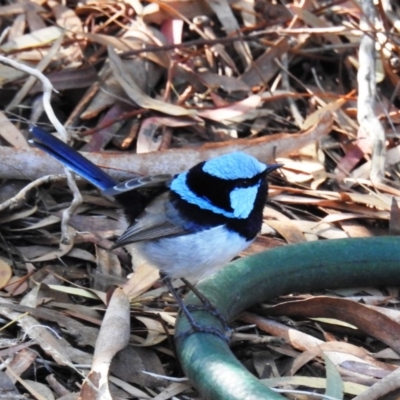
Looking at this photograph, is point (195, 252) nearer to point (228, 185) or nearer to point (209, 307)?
point (209, 307)

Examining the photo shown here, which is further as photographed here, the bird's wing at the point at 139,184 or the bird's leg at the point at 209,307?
the bird's wing at the point at 139,184

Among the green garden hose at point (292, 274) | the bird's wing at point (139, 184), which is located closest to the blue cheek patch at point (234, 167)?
the bird's wing at point (139, 184)

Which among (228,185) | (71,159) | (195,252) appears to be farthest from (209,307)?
(71,159)

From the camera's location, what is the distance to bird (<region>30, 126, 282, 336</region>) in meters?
4.18

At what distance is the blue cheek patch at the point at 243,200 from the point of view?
423cm

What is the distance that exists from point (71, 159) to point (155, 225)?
0.52 metres

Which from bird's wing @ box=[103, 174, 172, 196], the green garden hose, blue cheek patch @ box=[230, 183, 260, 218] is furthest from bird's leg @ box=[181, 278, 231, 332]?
bird's wing @ box=[103, 174, 172, 196]

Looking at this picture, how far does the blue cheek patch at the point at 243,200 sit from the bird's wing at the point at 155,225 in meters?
0.26

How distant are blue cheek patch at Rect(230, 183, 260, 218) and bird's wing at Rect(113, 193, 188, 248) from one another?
26 centimetres

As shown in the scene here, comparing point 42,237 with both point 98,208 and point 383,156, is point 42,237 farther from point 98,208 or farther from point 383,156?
point 383,156

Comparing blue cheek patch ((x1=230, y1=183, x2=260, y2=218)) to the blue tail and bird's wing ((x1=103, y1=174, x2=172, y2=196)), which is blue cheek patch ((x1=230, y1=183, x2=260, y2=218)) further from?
the blue tail

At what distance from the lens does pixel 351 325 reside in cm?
421

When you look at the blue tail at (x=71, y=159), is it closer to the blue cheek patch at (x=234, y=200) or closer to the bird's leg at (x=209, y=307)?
the blue cheek patch at (x=234, y=200)

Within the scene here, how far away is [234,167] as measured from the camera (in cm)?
429
